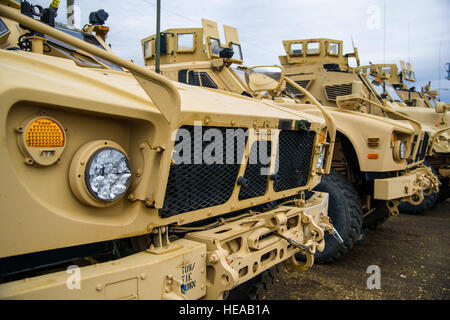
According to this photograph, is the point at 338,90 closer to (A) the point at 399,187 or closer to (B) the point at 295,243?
(A) the point at 399,187

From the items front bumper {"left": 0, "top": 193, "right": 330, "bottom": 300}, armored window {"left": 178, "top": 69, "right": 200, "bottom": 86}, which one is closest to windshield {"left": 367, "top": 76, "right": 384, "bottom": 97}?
armored window {"left": 178, "top": 69, "right": 200, "bottom": 86}

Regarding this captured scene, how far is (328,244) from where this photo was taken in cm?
405

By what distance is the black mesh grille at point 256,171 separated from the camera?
220 cm

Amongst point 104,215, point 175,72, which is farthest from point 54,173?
point 175,72

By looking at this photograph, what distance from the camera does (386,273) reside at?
397 centimetres

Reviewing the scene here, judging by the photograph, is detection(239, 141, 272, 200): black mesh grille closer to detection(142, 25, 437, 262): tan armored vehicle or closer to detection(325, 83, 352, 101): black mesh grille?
detection(142, 25, 437, 262): tan armored vehicle

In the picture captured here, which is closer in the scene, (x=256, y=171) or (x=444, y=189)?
(x=256, y=171)

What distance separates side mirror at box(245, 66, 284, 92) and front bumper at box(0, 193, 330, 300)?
1.21 m

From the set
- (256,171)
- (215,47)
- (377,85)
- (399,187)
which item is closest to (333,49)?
(377,85)

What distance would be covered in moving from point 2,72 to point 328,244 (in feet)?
11.7

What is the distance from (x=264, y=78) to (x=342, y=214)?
1682mm

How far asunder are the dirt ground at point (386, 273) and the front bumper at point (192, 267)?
116cm

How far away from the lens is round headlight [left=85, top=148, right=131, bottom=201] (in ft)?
4.68
